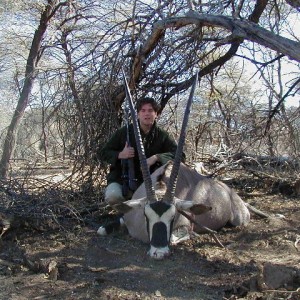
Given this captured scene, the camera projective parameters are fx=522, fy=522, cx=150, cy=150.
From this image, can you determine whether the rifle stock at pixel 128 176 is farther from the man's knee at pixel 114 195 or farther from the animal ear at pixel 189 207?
the animal ear at pixel 189 207

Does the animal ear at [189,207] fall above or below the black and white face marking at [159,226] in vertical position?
above

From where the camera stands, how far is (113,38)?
6695mm

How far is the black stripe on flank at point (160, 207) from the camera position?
4350mm

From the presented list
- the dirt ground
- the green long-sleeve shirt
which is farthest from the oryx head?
the green long-sleeve shirt

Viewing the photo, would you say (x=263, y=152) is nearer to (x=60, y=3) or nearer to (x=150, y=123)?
(x=150, y=123)

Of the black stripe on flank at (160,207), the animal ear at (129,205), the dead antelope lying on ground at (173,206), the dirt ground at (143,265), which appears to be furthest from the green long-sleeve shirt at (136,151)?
the black stripe on flank at (160,207)

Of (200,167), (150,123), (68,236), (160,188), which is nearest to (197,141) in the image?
(200,167)

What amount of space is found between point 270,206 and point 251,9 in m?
2.64

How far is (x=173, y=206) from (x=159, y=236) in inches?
13.2

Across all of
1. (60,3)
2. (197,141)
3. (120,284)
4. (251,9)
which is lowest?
(120,284)

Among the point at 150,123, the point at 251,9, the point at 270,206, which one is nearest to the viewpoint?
the point at 150,123

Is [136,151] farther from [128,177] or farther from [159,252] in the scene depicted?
[159,252]

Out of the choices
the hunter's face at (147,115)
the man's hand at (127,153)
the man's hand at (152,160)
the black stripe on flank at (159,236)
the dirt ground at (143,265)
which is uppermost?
the hunter's face at (147,115)

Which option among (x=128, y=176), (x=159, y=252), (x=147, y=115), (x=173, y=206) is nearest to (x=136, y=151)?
(x=128, y=176)
